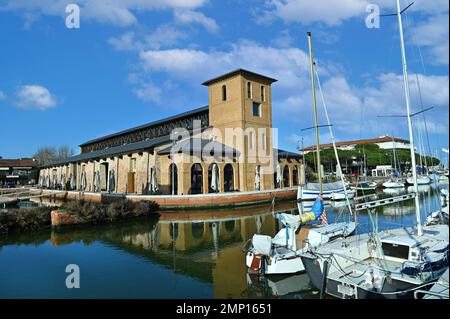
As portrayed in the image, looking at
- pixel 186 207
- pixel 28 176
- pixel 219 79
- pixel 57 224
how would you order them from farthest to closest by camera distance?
pixel 28 176 < pixel 219 79 < pixel 186 207 < pixel 57 224

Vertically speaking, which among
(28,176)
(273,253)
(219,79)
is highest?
(219,79)

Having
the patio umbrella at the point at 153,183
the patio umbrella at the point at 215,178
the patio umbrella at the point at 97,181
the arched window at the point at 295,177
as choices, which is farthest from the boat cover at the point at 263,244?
the patio umbrella at the point at 97,181

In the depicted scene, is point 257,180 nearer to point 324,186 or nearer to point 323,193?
point 324,186

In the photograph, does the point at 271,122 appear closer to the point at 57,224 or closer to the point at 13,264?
the point at 57,224

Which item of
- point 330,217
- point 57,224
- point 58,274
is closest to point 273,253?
point 58,274

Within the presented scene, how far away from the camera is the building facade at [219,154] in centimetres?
3341

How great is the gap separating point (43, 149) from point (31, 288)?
106 m

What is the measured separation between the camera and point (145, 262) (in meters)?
13.2

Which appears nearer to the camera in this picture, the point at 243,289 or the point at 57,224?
the point at 243,289

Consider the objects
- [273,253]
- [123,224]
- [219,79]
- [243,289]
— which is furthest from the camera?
[219,79]

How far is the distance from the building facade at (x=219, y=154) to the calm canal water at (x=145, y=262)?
10.5 meters

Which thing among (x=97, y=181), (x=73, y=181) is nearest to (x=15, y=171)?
(x=73, y=181)

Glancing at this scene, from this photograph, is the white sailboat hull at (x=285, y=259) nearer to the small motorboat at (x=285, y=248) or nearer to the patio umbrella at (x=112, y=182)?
the small motorboat at (x=285, y=248)

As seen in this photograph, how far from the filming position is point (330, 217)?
71.7 ft
